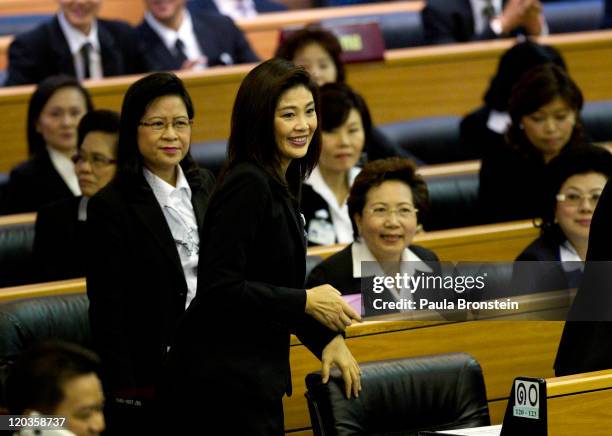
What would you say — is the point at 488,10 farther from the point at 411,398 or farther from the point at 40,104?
the point at 411,398

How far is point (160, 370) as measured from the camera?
2502 mm

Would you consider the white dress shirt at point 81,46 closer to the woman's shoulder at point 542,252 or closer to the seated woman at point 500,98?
the seated woman at point 500,98

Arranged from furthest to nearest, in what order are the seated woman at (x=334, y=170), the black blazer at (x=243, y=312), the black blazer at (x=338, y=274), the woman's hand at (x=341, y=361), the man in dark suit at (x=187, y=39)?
1. the man in dark suit at (x=187, y=39)
2. the seated woman at (x=334, y=170)
3. the black blazer at (x=338, y=274)
4. the woman's hand at (x=341, y=361)
5. the black blazer at (x=243, y=312)

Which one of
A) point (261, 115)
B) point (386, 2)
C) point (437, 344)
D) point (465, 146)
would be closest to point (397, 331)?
point (437, 344)

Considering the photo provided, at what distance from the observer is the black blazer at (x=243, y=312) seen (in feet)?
6.91

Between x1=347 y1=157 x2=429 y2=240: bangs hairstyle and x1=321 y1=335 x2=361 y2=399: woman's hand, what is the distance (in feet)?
2.58

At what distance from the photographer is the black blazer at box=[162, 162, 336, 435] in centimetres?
211

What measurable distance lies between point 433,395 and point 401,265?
54cm

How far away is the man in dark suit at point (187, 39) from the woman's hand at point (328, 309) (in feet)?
8.92

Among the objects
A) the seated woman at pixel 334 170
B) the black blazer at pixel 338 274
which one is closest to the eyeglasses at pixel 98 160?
the seated woman at pixel 334 170

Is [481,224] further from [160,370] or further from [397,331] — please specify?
[160,370]

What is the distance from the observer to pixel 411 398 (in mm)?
2596

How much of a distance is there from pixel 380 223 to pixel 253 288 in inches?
39.2

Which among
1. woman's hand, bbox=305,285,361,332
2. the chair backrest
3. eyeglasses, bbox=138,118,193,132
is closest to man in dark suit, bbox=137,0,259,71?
the chair backrest
